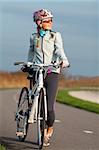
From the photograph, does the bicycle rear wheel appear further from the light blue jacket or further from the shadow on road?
the light blue jacket

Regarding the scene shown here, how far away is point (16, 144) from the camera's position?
9789 mm

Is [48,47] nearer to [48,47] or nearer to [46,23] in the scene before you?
[48,47]

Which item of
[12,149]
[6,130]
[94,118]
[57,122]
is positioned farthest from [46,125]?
[94,118]

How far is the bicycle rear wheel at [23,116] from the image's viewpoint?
31.7 ft

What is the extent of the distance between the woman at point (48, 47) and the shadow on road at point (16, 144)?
46 centimetres

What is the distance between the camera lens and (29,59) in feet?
31.4

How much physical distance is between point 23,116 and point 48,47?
1.25 metres

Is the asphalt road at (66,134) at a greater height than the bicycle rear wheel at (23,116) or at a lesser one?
lesser

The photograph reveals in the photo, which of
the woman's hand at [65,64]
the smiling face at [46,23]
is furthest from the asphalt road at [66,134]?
the smiling face at [46,23]

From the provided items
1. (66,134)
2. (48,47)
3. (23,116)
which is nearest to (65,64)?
(48,47)

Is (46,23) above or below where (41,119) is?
above

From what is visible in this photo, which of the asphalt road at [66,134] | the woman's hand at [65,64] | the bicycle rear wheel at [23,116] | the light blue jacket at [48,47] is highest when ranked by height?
the light blue jacket at [48,47]

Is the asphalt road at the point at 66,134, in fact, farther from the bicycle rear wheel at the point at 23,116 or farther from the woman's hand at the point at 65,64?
the woman's hand at the point at 65,64

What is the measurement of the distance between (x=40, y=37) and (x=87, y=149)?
192cm
